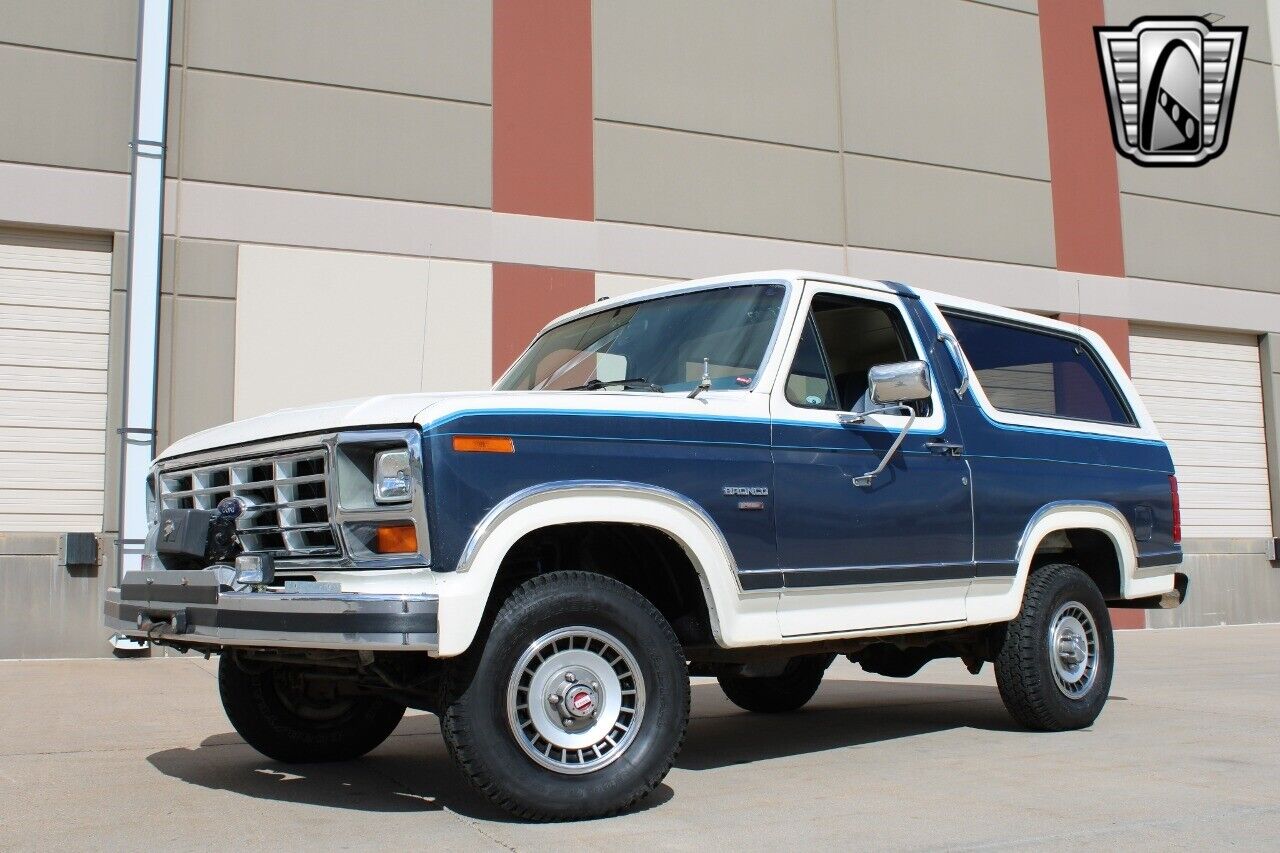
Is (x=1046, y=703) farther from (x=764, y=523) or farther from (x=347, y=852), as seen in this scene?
(x=347, y=852)

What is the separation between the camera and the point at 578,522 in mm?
4543

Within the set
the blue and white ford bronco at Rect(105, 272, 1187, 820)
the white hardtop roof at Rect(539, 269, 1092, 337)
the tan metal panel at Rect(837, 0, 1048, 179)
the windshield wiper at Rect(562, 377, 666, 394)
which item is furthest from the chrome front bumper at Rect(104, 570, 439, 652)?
the tan metal panel at Rect(837, 0, 1048, 179)

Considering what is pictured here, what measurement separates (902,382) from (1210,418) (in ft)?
46.6

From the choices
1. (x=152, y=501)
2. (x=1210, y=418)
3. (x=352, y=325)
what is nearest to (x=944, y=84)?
(x=1210, y=418)

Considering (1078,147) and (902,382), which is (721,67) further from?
(902,382)

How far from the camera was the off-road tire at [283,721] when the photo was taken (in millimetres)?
5691

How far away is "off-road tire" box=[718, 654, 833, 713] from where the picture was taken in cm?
762

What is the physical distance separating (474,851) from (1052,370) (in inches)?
182

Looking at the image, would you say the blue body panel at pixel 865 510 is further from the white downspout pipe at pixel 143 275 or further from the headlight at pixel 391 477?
the white downspout pipe at pixel 143 275

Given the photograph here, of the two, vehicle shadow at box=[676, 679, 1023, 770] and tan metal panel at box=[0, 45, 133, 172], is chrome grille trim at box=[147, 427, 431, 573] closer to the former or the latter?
vehicle shadow at box=[676, 679, 1023, 770]

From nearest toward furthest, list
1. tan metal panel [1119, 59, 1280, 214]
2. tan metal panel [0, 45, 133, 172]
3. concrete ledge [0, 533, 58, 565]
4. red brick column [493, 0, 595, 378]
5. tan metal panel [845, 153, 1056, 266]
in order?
1. concrete ledge [0, 533, 58, 565]
2. tan metal panel [0, 45, 133, 172]
3. red brick column [493, 0, 595, 378]
4. tan metal panel [845, 153, 1056, 266]
5. tan metal panel [1119, 59, 1280, 214]

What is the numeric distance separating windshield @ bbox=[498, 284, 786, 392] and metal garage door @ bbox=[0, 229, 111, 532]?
760 centimetres

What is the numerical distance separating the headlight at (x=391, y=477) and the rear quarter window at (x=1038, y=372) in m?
3.32

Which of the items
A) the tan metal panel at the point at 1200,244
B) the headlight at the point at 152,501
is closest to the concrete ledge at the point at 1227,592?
the tan metal panel at the point at 1200,244
